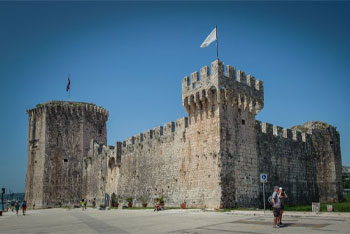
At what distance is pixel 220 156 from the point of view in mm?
18766

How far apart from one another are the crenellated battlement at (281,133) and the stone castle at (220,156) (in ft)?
0.22

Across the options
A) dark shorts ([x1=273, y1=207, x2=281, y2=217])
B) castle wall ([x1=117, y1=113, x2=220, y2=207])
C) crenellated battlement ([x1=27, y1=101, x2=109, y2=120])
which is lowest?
dark shorts ([x1=273, y1=207, x2=281, y2=217])

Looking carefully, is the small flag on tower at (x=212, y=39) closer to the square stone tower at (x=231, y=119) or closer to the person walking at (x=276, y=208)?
the square stone tower at (x=231, y=119)

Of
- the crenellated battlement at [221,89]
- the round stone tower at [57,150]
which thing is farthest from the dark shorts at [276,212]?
the round stone tower at [57,150]

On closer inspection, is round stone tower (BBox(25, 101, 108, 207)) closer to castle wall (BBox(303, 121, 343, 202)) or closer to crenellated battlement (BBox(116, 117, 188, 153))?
crenellated battlement (BBox(116, 117, 188, 153))

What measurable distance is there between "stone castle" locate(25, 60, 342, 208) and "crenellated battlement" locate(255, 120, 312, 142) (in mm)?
68

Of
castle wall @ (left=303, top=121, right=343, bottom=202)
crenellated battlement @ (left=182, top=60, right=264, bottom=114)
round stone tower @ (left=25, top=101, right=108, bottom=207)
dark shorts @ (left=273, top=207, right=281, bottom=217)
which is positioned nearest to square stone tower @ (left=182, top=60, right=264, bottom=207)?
crenellated battlement @ (left=182, top=60, right=264, bottom=114)

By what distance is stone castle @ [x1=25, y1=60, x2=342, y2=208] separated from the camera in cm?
1936

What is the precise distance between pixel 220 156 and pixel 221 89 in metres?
3.87

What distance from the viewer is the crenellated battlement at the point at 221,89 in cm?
1956

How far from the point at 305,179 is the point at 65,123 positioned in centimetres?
2677

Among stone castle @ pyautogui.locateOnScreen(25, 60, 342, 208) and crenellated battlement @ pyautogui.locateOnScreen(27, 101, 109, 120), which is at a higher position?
crenellated battlement @ pyautogui.locateOnScreen(27, 101, 109, 120)

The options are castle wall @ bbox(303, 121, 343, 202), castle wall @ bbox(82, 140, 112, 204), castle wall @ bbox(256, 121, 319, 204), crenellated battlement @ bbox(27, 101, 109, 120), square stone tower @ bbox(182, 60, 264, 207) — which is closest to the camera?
square stone tower @ bbox(182, 60, 264, 207)

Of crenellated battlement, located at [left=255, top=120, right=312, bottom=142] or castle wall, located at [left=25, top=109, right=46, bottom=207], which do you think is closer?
crenellated battlement, located at [left=255, top=120, right=312, bottom=142]
